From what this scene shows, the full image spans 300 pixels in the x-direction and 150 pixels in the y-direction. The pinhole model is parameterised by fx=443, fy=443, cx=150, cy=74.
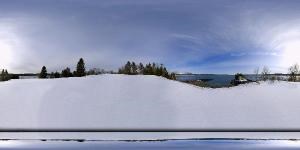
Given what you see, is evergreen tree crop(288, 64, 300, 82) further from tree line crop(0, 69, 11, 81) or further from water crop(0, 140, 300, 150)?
tree line crop(0, 69, 11, 81)

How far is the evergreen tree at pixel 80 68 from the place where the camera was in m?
2.63

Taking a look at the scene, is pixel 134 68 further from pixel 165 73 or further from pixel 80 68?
pixel 80 68

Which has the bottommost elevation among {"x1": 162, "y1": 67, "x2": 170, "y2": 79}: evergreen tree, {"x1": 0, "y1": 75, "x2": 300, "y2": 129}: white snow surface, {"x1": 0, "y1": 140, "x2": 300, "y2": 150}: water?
{"x1": 0, "y1": 140, "x2": 300, "y2": 150}: water

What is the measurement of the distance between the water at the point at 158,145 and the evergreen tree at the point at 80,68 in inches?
17.1

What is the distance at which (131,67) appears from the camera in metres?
2.70

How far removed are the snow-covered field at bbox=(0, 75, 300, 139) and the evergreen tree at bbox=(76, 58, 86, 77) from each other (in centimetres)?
4

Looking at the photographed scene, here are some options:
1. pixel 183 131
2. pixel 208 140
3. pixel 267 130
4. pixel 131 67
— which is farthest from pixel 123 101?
pixel 267 130

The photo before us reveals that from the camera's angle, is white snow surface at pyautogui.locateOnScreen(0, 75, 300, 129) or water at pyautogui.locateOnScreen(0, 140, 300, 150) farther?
white snow surface at pyautogui.locateOnScreen(0, 75, 300, 129)

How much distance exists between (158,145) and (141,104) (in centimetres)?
48

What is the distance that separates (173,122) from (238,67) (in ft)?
1.71

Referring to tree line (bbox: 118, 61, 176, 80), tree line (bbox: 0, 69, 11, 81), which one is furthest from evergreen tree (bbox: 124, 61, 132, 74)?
tree line (bbox: 0, 69, 11, 81)

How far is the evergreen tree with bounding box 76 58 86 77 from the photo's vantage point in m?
2.63

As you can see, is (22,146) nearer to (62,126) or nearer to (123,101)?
(62,126)

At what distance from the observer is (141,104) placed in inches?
111
